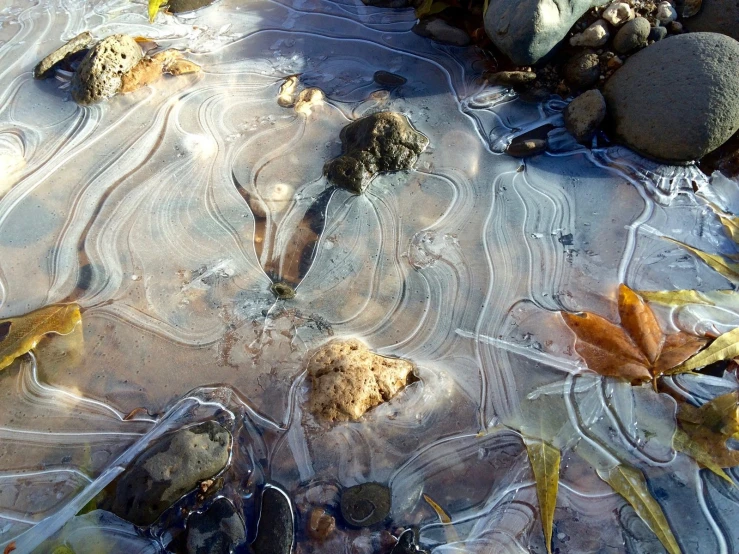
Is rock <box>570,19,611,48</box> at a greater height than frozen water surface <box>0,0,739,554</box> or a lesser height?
greater

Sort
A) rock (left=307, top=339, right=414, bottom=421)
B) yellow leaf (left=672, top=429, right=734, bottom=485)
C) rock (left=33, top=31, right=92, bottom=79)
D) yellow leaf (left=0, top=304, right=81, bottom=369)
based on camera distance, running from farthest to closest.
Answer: rock (left=33, top=31, right=92, bottom=79), yellow leaf (left=0, top=304, right=81, bottom=369), rock (left=307, top=339, right=414, bottom=421), yellow leaf (left=672, top=429, right=734, bottom=485)

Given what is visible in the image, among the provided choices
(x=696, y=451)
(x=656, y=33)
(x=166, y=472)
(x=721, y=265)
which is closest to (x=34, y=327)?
(x=166, y=472)

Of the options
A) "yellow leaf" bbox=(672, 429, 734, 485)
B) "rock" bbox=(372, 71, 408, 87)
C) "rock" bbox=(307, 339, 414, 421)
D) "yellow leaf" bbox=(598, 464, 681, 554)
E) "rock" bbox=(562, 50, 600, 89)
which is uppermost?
"rock" bbox=(562, 50, 600, 89)

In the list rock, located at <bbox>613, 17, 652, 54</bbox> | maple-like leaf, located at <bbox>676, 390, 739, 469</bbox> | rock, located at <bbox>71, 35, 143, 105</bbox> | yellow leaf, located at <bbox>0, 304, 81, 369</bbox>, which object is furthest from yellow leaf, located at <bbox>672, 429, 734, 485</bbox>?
rock, located at <bbox>71, 35, 143, 105</bbox>

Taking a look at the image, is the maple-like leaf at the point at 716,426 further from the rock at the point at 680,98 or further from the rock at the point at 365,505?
the rock at the point at 680,98

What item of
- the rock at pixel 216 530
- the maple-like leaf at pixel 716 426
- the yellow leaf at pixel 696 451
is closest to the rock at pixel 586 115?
the maple-like leaf at pixel 716 426

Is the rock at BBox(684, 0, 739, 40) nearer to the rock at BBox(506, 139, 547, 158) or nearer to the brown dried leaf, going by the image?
the rock at BBox(506, 139, 547, 158)
